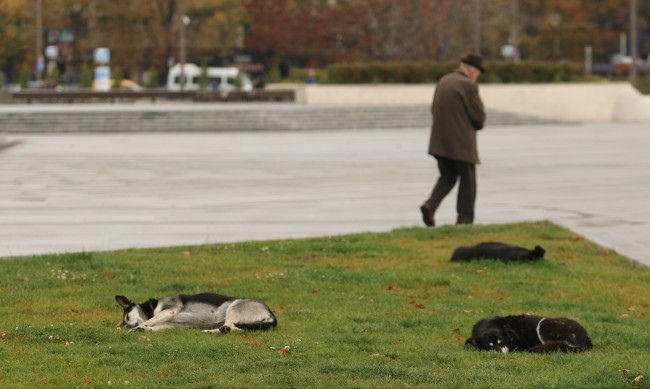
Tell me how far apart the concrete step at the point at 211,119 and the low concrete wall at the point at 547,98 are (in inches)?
176

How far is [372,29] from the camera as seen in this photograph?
195 feet

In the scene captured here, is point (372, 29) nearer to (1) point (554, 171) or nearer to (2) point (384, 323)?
(1) point (554, 171)

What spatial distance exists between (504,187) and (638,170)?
14.8 feet

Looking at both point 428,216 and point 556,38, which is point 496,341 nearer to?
point 428,216

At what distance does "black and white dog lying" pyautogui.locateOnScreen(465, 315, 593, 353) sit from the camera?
280 inches

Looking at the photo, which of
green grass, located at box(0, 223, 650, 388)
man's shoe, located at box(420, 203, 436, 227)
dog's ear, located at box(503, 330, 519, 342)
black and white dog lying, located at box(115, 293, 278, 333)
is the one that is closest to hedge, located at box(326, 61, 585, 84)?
man's shoe, located at box(420, 203, 436, 227)

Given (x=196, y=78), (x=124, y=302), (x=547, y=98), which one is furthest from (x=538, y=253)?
(x=196, y=78)

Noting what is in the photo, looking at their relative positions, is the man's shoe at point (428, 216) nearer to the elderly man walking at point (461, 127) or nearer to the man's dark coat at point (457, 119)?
the elderly man walking at point (461, 127)

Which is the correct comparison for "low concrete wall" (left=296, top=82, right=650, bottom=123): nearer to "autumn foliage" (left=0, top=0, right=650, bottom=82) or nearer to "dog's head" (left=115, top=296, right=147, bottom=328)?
"autumn foliage" (left=0, top=0, right=650, bottom=82)

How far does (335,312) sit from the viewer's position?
333 inches

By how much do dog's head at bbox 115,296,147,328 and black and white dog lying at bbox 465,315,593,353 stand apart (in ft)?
6.24

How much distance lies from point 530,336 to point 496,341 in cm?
22

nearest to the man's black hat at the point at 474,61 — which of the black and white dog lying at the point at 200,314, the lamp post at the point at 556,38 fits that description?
the black and white dog lying at the point at 200,314

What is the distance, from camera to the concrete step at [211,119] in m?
38.2
